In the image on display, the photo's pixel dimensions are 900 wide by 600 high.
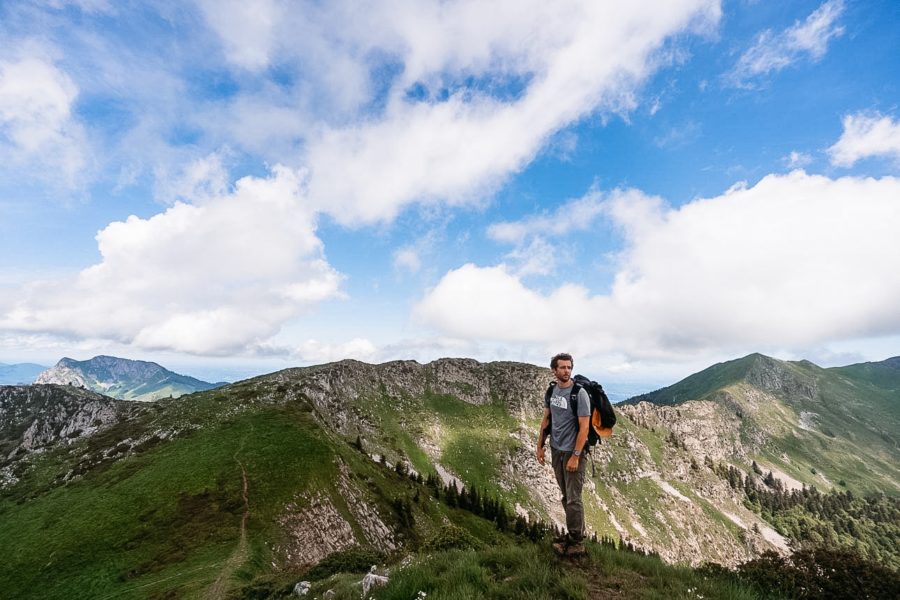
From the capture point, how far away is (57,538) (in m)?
50.1

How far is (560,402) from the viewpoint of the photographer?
42.2ft

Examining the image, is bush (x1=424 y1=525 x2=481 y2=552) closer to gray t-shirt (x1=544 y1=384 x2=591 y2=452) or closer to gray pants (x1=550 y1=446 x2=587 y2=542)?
gray pants (x1=550 y1=446 x2=587 y2=542)

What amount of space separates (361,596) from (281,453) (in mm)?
73610

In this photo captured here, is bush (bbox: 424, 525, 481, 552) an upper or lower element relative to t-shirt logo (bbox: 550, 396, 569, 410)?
lower

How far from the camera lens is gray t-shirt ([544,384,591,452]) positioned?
1226cm

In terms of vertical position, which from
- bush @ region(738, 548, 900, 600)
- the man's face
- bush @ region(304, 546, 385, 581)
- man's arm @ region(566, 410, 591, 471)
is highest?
the man's face

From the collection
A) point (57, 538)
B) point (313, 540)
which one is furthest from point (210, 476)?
point (313, 540)

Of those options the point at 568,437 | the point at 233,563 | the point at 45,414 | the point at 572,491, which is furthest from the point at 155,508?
the point at 45,414

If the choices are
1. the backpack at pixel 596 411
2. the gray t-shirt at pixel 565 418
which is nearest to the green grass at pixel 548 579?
the gray t-shirt at pixel 565 418

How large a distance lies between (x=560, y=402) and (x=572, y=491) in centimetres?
276

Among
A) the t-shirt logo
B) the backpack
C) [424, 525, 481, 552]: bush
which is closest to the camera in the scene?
the backpack

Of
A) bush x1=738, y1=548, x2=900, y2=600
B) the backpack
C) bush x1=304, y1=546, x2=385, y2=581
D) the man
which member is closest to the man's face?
the man

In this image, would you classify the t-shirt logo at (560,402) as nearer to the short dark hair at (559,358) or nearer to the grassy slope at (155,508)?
Result: the short dark hair at (559,358)

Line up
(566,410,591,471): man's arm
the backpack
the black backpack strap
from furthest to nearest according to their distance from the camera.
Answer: the black backpack strap
the backpack
(566,410,591,471): man's arm
